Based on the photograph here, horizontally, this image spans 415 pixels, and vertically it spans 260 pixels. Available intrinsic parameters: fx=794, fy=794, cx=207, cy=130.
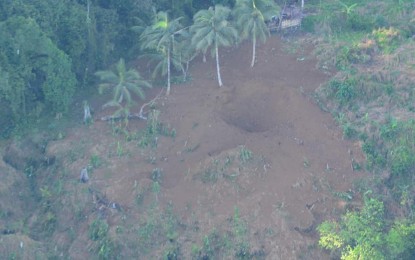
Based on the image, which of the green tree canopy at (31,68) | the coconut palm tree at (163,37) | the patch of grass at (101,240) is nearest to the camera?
the patch of grass at (101,240)

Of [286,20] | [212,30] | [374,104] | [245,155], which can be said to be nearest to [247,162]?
[245,155]

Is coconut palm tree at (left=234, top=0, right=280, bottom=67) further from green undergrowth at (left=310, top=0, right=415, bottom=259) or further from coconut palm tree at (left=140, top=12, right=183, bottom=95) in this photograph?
green undergrowth at (left=310, top=0, right=415, bottom=259)

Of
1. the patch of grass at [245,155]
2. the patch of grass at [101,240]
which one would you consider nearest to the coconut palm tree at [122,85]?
the patch of grass at [245,155]

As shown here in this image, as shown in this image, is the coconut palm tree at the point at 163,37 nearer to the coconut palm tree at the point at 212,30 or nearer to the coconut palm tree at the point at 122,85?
the coconut palm tree at the point at 212,30

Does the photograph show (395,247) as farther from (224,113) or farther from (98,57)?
(98,57)

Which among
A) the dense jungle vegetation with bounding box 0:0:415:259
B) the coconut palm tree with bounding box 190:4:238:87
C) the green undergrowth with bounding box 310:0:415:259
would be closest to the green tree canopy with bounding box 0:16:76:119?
the dense jungle vegetation with bounding box 0:0:415:259

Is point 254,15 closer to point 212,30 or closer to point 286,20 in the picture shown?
point 212,30

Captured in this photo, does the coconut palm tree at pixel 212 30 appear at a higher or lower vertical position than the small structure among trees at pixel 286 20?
higher
